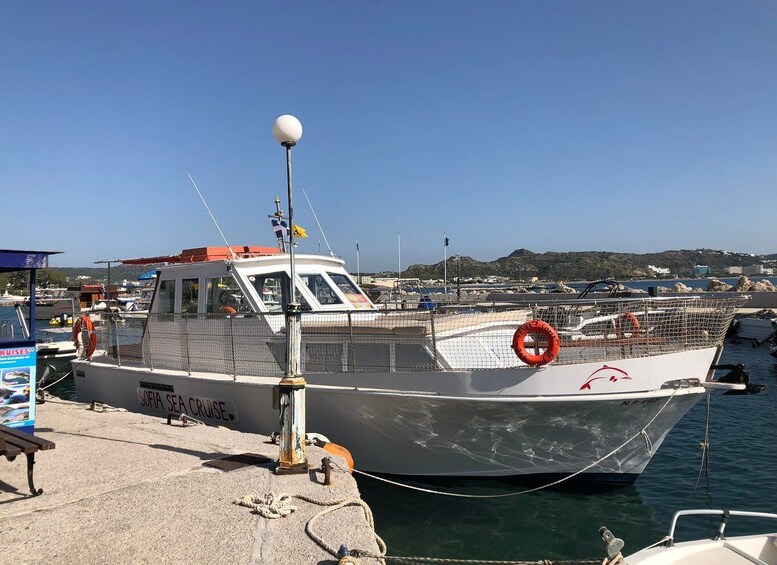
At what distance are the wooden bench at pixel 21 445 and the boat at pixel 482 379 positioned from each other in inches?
89.8

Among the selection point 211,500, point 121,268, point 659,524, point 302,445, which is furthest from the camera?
point 121,268

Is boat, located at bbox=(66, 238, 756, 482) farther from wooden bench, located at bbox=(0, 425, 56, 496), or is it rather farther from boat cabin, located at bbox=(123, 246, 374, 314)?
wooden bench, located at bbox=(0, 425, 56, 496)

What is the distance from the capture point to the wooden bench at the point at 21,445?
456 centimetres

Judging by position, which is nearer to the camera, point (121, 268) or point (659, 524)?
point (659, 524)

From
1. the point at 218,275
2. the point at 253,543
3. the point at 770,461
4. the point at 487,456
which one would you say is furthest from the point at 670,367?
the point at 218,275

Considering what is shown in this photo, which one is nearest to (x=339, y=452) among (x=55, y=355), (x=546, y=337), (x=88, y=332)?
(x=546, y=337)

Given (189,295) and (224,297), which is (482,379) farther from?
(189,295)

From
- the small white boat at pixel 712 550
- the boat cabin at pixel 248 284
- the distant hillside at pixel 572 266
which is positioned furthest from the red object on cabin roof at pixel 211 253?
the distant hillside at pixel 572 266

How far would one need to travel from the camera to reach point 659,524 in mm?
6645

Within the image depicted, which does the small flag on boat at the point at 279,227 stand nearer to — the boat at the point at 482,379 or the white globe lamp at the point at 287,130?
the boat at the point at 482,379

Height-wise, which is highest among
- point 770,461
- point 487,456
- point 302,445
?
point 302,445

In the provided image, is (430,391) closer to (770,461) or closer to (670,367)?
(670,367)

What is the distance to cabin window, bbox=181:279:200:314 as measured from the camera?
9.34 meters

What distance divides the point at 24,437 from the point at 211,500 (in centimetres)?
175
